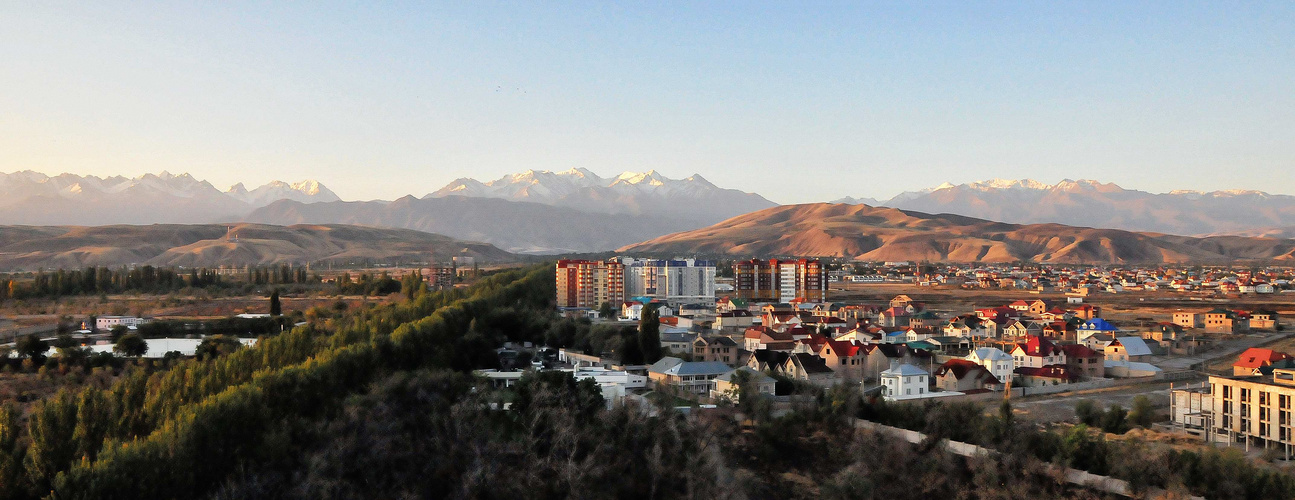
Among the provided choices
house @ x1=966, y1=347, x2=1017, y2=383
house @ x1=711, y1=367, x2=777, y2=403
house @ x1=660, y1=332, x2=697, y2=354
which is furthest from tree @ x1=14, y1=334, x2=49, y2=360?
house @ x1=966, y1=347, x2=1017, y2=383

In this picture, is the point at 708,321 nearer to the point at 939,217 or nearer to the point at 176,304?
the point at 176,304

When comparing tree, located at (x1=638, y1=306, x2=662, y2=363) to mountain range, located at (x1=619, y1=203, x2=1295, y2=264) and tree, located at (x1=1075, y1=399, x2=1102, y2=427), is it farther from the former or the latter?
mountain range, located at (x1=619, y1=203, x2=1295, y2=264)

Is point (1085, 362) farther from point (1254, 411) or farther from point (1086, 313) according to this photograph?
point (1086, 313)

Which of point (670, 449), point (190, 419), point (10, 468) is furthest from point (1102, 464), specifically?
point (10, 468)

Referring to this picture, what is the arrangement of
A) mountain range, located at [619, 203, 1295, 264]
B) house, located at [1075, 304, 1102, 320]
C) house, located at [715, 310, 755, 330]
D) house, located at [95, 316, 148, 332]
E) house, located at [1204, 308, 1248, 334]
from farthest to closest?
mountain range, located at [619, 203, 1295, 264]
house, located at [1075, 304, 1102, 320]
house, located at [715, 310, 755, 330]
house, located at [1204, 308, 1248, 334]
house, located at [95, 316, 148, 332]

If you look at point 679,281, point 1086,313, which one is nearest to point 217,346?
point 679,281

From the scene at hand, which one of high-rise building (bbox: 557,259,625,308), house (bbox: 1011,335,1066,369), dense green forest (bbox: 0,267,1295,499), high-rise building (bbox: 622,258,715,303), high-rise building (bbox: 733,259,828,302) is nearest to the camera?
dense green forest (bbox: 0,267,1295,499)

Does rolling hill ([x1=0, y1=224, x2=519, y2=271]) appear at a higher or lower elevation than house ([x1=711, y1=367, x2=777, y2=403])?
higher
